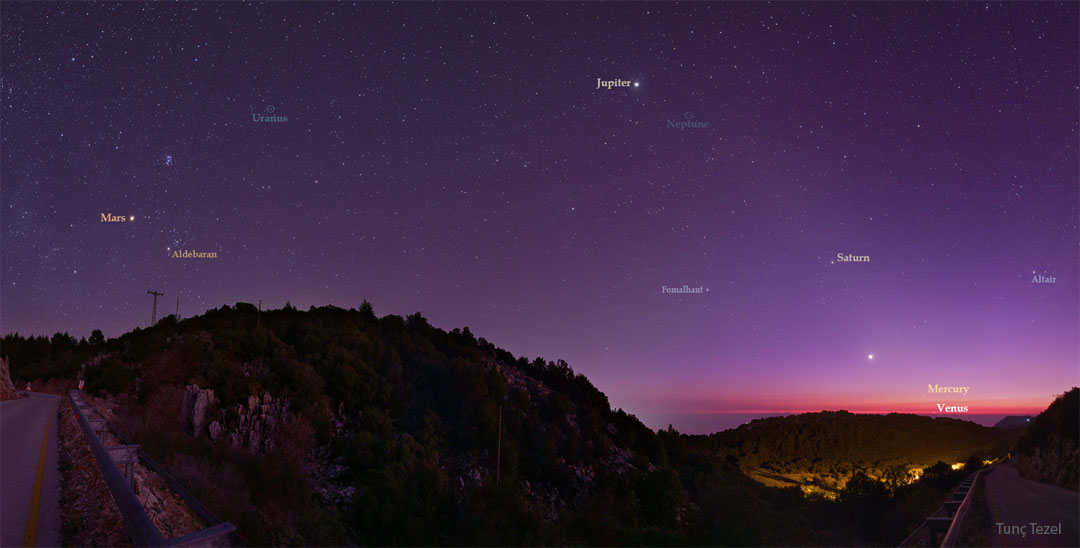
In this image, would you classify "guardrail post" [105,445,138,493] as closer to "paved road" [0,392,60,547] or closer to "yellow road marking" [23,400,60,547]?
"paved road" [0,392,60,547]

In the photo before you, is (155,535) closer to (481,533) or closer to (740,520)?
(481,533)

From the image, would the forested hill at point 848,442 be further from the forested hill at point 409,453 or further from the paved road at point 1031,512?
the paved road at point 1031,512

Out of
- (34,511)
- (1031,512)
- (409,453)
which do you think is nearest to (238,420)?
(409,453)

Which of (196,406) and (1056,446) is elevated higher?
(196,406)

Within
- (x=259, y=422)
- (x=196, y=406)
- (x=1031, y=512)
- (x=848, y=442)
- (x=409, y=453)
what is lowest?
(x=848, y=442)

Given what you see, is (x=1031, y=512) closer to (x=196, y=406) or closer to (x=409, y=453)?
(x=409, y=453)

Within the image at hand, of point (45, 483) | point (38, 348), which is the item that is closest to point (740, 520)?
point (45, 483)
